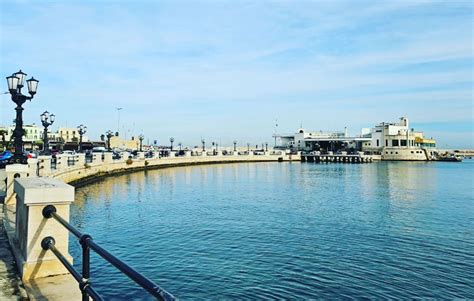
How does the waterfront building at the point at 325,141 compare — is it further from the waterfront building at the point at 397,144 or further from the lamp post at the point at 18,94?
the lamp post at the point at 18,94

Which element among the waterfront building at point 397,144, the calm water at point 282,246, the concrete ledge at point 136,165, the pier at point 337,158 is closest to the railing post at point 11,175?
the calm water at point 282,246

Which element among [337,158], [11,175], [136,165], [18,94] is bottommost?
[337,158]

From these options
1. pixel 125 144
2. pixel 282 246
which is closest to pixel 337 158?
pixel 125 144

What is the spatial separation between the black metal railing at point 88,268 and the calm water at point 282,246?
5116 mm

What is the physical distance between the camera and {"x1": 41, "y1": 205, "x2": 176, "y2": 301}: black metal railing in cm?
264

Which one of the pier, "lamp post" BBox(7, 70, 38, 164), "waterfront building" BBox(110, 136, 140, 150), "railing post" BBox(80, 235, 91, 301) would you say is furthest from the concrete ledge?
"waterfront building" BBox(110, 136, 140, 150)

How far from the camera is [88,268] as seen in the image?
428cm

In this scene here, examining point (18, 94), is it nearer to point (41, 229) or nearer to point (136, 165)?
point (41, 229)

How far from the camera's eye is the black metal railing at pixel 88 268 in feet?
8.66

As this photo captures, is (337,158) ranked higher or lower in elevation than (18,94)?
lower

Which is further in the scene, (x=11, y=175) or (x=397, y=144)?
(x=397, y=144)

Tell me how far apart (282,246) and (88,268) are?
1277cm

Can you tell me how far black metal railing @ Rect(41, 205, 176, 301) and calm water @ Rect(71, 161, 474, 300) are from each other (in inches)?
201

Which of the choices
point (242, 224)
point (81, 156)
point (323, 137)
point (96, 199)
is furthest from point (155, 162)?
point (323, 137)
